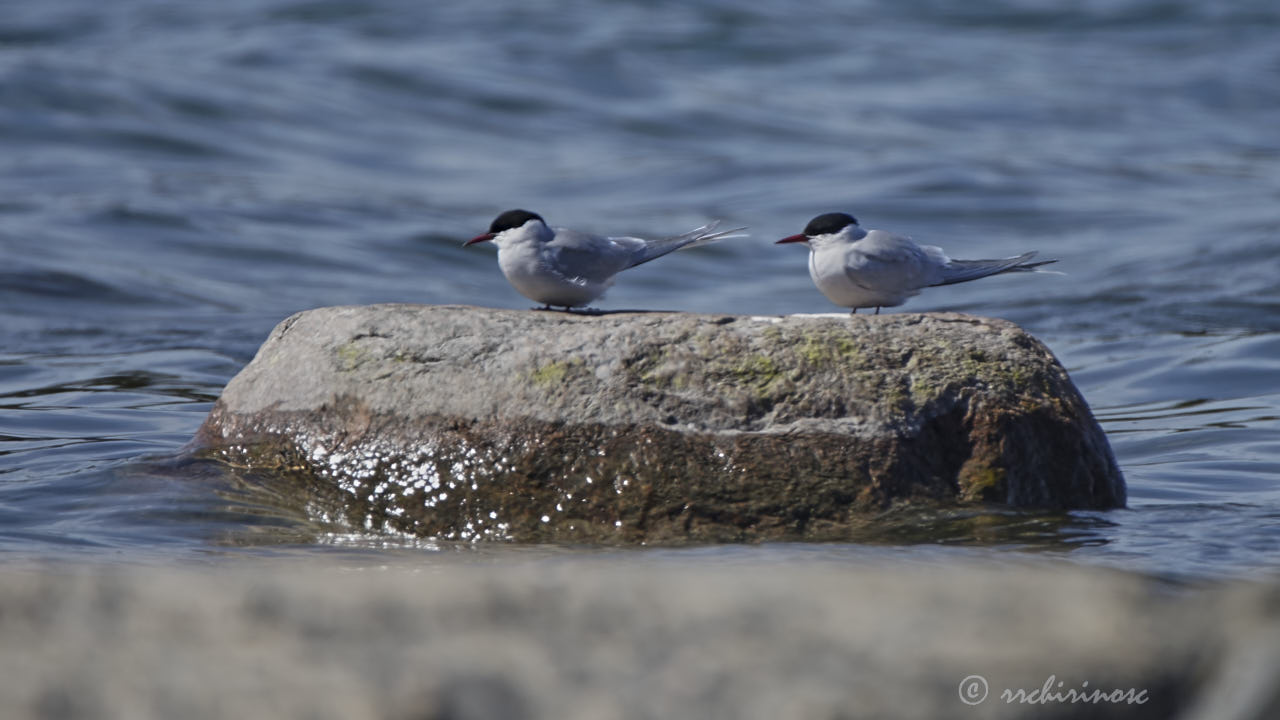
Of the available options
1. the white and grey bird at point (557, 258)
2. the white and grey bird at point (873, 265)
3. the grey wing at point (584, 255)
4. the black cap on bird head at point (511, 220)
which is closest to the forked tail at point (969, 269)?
the white and grey bird at point (873, 265)

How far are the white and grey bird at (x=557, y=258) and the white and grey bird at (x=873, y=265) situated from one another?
48 centimetres

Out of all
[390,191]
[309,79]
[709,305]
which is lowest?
[709,305]

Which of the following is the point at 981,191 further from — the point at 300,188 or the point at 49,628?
the point at 49,628

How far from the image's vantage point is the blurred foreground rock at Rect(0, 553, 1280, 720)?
176 centimetres

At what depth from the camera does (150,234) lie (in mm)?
14172

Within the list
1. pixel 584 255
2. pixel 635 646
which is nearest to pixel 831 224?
pixel 584 255

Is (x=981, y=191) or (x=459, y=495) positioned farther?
(x=981, y=191)

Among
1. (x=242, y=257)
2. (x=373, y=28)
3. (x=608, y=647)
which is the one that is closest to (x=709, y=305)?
(x=242, y=257)

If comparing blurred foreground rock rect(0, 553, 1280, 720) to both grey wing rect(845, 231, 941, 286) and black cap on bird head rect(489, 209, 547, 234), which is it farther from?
black cap on bird head rect(489, 209, 547, 234)

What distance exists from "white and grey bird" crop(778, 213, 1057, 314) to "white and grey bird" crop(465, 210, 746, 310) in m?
0.48

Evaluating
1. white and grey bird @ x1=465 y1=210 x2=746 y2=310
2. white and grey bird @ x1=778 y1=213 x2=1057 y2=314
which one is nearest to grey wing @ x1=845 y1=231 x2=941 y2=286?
white and grey bird @ x1=778 y1=213 x2=1057 y2=314

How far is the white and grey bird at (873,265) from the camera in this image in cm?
→ 543

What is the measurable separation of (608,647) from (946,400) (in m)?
3.29

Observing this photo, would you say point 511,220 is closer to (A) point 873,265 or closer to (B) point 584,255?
(B) point 584,255
